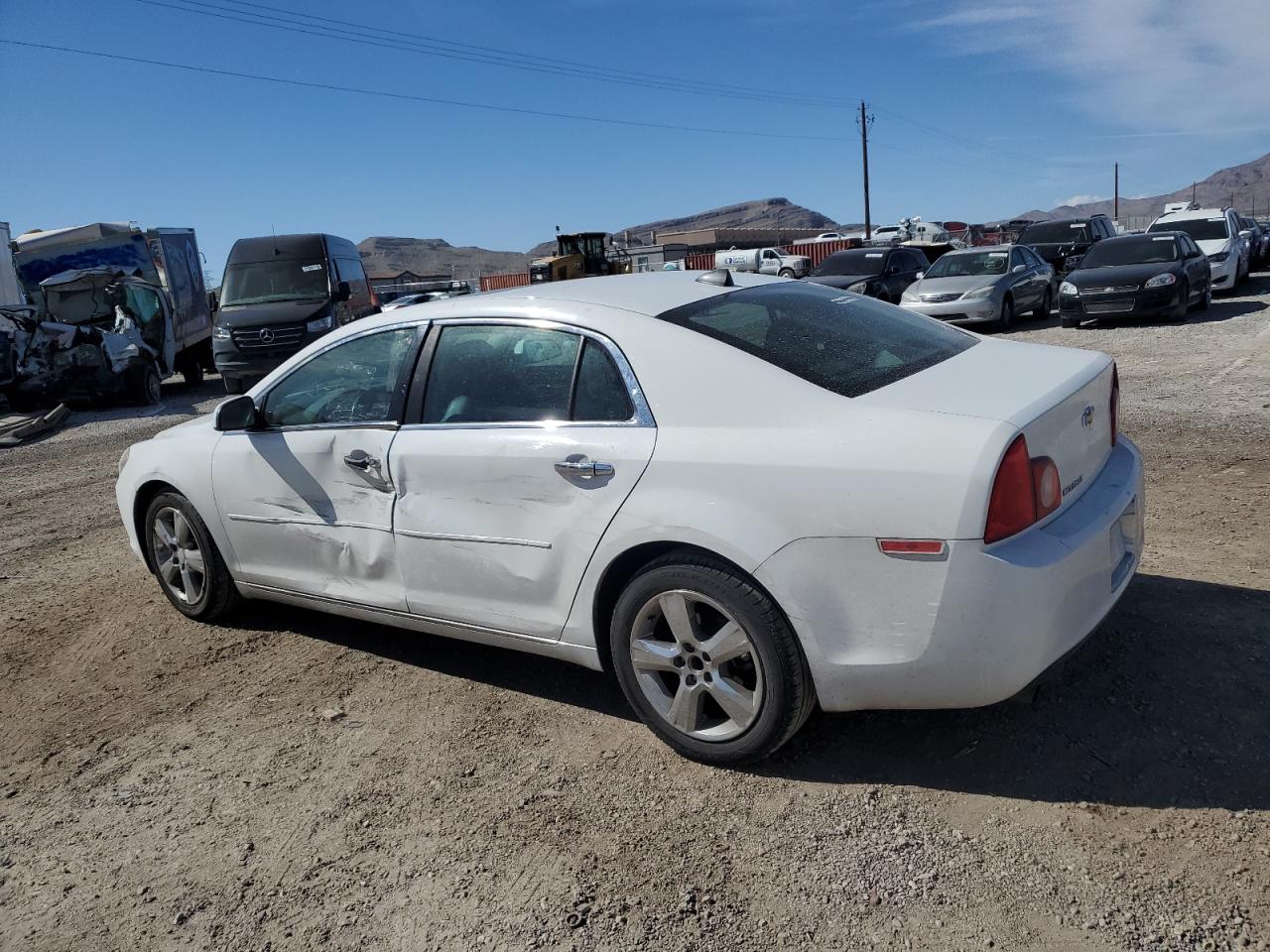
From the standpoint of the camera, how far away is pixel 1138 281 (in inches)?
559

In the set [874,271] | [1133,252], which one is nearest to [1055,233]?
[874,271]

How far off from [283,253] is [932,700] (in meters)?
15.7

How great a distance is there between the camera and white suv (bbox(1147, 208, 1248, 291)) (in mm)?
18000

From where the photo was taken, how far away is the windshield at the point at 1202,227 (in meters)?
19.2

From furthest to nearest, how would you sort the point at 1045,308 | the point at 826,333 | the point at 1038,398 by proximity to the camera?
the point at 1045,308 → the point at 826,333 → the point at 1038,398

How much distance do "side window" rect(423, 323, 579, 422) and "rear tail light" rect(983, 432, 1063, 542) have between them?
144 cm

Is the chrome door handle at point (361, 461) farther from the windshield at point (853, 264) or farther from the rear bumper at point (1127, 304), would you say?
the windshield at point (853, 264)

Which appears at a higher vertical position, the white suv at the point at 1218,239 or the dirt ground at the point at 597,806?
the white suv at the point at 1218,239

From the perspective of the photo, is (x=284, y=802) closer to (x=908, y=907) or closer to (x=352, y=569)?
(x=352, y=569)

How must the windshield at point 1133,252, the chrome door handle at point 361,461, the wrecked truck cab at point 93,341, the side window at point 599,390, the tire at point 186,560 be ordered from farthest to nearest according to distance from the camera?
the windshield at point 1133,252, the wrecked truck cab at point 93,341, the tire at point 186,560, the chrome door handle at point 361,461, the side window at point 599,390

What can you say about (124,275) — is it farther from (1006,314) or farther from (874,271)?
(1006,314)

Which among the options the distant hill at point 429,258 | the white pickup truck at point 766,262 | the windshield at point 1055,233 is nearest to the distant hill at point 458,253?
the distant hill at point 429,258

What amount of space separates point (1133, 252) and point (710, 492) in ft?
49.1

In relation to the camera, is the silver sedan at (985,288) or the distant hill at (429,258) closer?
the silver sedan at (985,288)
